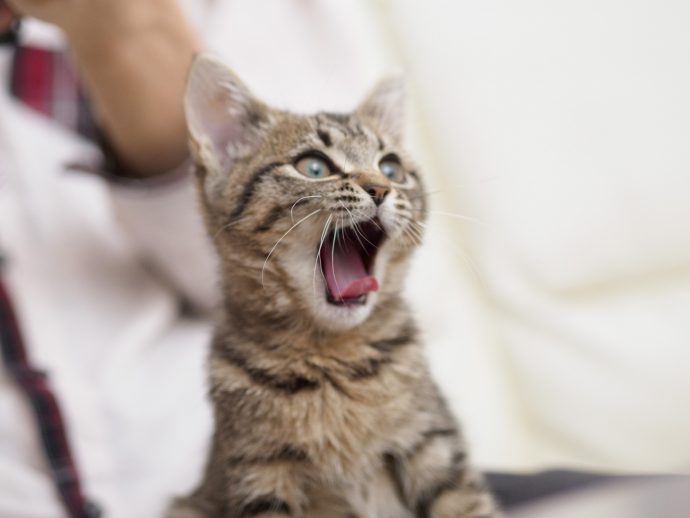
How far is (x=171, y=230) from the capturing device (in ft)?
3.03

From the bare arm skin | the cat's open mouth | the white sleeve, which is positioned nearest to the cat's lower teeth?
the cat's open mouth

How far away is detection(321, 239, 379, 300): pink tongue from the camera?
18.7 inches

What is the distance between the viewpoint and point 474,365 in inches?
43.3

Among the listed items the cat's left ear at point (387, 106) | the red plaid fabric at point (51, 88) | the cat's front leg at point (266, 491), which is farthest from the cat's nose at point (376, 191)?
the red plaid fabric at point (51, 88)

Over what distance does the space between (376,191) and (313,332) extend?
15cm

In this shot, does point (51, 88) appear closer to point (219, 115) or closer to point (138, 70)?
point (138, 70)

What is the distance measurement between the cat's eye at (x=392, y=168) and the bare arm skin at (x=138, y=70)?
13.2 inches

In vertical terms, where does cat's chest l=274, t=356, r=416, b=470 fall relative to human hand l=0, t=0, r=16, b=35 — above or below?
below

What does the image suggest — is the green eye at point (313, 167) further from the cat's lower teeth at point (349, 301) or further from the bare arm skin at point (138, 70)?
the bare arm skin at point (138, 70)

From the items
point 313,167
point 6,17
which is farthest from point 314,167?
point 6,17

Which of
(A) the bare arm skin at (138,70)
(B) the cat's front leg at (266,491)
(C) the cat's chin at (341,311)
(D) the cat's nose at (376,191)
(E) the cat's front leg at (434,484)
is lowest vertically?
(E) the cat's front leg at (434,484)

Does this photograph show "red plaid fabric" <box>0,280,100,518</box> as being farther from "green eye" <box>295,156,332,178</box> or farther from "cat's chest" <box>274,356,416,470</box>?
"green eye" <box>295,156,332,178</box>

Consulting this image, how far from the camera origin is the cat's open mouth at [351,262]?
48cm

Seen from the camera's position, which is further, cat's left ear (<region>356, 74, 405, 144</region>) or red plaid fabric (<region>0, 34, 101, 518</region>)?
red plaid fabric (<region>0, 34, 101, 518</region>)
